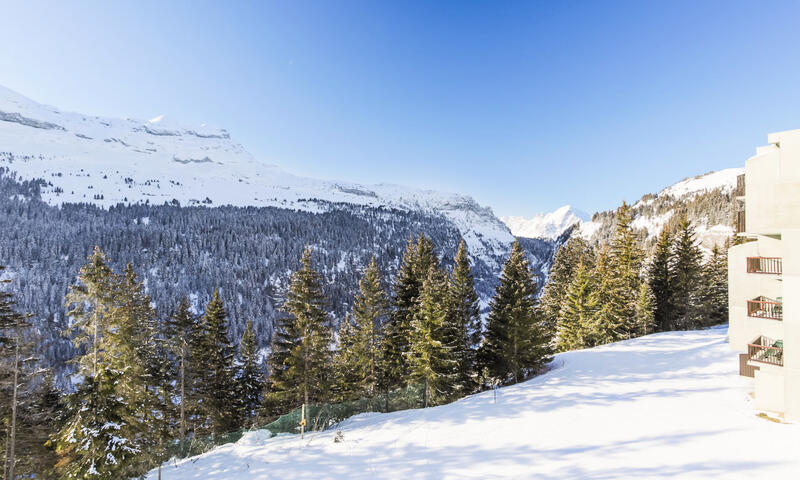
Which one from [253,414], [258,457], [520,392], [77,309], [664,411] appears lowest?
[253,414]

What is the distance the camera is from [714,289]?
1490 inches

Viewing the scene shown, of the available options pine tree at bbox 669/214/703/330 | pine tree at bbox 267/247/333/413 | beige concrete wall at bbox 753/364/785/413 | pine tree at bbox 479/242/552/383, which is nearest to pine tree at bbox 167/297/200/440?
pine tree at bbox 267/247/333/413

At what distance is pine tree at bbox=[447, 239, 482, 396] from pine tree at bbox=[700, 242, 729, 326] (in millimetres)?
31821

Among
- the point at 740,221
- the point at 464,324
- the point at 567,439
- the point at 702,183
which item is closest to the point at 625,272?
the point at 464,324

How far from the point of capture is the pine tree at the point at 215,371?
2381 centimetres

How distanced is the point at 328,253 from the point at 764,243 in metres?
161

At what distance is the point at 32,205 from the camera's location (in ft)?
517

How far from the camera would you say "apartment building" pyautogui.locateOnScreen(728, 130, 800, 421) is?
8.52 metres

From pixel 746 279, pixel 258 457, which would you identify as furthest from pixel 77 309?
pixel 746 279

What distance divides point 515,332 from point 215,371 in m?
22.8

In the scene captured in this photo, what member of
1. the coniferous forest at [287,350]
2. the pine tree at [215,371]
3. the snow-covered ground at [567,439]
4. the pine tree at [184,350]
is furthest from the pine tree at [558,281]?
the pine tree at [184,350]

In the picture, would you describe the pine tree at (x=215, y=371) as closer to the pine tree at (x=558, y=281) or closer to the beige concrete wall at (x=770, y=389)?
the beige concrete wall at (x=770, y=389)

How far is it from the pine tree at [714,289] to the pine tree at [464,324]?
104 ft

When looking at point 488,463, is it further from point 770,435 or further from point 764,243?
point 764,243
